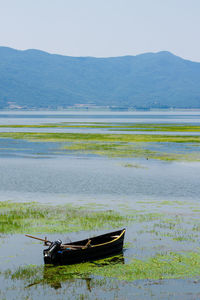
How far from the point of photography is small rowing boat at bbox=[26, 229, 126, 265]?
2283cm

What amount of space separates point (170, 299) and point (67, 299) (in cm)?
428

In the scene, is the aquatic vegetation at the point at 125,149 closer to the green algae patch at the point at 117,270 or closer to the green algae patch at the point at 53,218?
the green algae patch at the point at 53,218

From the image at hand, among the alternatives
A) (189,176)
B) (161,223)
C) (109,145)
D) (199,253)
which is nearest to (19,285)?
(199,253)

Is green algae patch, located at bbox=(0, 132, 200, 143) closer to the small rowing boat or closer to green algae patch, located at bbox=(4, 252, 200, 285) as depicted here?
the small rowing boat

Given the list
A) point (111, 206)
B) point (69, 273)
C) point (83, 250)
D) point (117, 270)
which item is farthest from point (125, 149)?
point (69, 273)

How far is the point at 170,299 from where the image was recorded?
1966cm

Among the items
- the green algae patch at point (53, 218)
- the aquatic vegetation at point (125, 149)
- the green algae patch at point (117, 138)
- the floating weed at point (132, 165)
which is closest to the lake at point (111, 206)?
the floating weed at point (132, 165)

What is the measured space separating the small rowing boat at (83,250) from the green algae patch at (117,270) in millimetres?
334

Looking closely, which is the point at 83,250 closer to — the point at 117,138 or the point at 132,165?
the point at 132,165

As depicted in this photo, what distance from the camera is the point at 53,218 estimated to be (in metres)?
33.1

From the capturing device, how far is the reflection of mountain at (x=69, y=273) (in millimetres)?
21250

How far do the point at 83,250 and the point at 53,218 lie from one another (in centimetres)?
988

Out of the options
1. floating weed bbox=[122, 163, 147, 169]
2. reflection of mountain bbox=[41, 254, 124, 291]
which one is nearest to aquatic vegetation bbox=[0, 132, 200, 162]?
floating weed bbox=[122, 163, 147, 169]

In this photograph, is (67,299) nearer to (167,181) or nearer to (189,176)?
(167,181)
